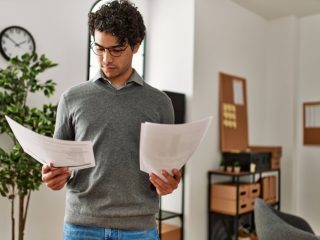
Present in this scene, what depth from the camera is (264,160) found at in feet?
12.1

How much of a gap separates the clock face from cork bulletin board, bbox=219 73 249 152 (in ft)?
6.38

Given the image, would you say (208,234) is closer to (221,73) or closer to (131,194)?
(221,73)

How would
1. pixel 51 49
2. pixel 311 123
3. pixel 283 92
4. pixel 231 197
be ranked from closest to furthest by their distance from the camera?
1. pixel 51 49
2. pixel 231 197
3. pixel 311 123
4. pixel 283 92

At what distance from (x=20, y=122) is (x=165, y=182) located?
1.39 meters

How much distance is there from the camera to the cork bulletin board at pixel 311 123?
4070 millimetres

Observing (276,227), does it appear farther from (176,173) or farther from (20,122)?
(20,122)

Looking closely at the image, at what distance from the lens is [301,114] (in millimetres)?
4203

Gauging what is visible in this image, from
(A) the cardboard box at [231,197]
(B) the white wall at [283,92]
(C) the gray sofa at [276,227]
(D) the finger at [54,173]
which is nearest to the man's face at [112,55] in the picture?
(D) the finger at [54,173]

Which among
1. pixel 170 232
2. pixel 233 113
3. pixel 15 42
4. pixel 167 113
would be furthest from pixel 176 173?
pixel 233 113

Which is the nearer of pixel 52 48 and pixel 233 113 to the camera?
pixel 52 48

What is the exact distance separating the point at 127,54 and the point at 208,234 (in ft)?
9.04

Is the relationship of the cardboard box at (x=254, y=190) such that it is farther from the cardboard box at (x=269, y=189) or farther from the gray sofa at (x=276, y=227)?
the gray sofa at (x=276, y=227)

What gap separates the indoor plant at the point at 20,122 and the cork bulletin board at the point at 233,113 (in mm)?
1916

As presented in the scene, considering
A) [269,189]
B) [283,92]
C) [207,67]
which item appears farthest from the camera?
[283,92]
